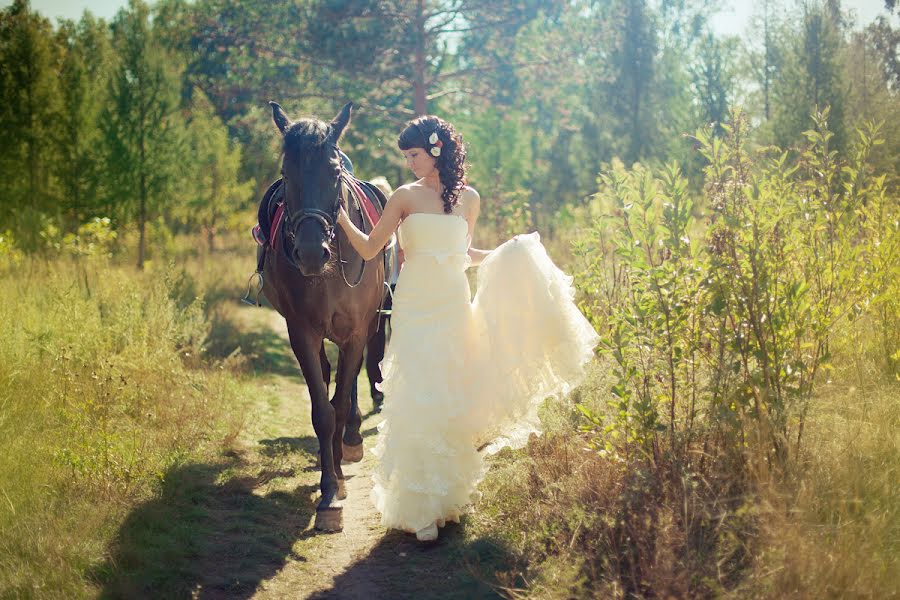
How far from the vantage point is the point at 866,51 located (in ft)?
36.2

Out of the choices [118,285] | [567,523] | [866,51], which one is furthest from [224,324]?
[866,51]

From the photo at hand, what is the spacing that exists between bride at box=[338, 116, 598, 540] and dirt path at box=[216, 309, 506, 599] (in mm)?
212

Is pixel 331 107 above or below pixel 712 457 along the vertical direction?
above

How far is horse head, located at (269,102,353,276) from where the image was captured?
4.61 m

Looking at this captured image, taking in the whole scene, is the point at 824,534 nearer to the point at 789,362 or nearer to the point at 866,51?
the point at 789,362

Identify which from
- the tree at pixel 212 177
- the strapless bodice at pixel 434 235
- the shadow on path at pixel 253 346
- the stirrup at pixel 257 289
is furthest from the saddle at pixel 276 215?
the tree at pixel 212 177

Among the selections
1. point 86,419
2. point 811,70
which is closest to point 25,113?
point 86,419

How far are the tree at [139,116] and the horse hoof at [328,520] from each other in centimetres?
1176

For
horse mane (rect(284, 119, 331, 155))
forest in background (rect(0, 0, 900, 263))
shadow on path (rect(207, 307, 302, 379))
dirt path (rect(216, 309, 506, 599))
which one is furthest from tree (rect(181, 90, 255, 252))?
horse mane (rect(284, 119, 331, 155))

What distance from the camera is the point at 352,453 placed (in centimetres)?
671

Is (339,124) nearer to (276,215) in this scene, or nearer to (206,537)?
(276,215)

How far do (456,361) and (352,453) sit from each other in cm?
228

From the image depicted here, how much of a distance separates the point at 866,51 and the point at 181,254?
15.4m

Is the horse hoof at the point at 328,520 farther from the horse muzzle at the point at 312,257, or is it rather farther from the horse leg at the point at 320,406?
the horse muzzle at the point at 312,257
